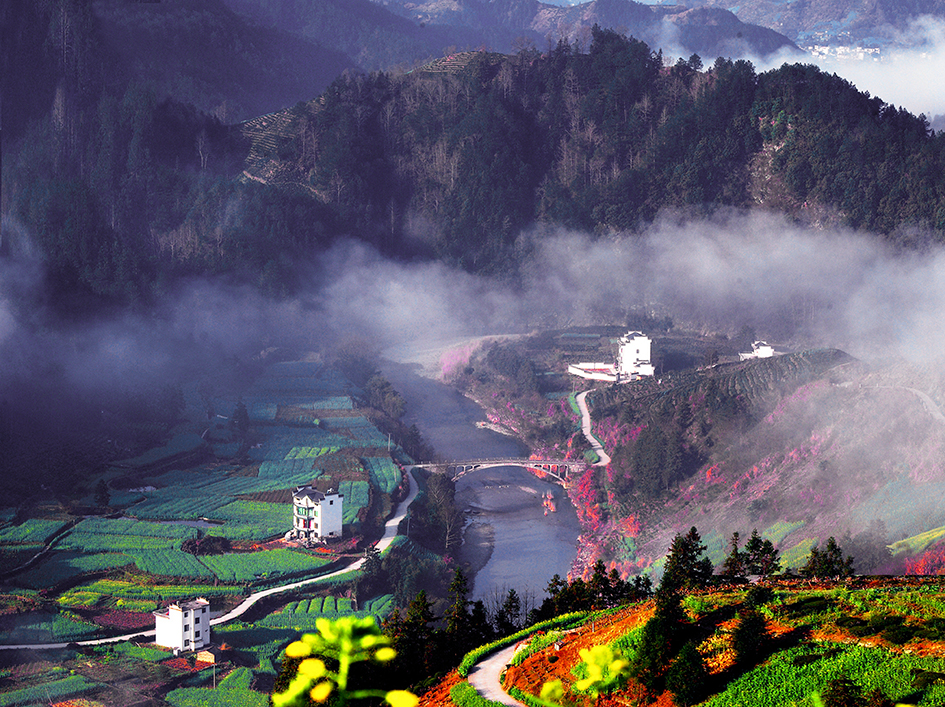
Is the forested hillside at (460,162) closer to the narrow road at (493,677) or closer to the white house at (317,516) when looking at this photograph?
the white house at (317,516)

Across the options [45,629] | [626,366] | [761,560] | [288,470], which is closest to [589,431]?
[626,366]

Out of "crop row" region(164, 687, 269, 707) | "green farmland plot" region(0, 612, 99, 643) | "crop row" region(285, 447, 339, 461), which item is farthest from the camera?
"crop row" region(285, 447, 339, 461)

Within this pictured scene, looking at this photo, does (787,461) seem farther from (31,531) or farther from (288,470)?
(31,531)

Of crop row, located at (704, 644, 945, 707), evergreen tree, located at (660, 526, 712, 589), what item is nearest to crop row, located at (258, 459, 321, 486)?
evergreen tree, located at (660, 526, 712, 589)

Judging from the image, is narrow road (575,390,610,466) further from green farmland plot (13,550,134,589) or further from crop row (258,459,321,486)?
green farmland plot (13,550,134,589)

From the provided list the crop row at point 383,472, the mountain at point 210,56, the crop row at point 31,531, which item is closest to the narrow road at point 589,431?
the crop row at point 383,472

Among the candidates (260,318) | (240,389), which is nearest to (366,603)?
(240,389)
